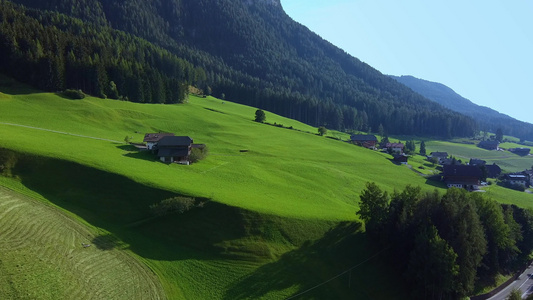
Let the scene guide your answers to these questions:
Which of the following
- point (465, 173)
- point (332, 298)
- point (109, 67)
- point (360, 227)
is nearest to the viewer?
point (332, 298)

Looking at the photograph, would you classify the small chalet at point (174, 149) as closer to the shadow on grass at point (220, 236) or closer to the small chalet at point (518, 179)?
the shadow on grass at point (220, 236)

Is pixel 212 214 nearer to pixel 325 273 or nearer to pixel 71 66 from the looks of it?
pixel 325 273

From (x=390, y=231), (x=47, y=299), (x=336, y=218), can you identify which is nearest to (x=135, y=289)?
(x=47, y=299)

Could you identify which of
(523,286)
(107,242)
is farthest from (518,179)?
(107,242)

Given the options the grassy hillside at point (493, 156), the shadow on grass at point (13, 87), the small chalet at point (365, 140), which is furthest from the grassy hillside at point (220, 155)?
the grassy hillside at point (493, 156)

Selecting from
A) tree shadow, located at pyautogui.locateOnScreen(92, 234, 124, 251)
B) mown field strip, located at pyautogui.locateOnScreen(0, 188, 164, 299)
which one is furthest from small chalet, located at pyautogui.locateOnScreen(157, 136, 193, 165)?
tree shadow, located at pyautogui.locateOnScreen(92, 234, 124, 251)

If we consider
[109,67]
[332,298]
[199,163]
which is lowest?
[332,298]

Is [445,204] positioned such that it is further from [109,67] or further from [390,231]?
[109,67]
